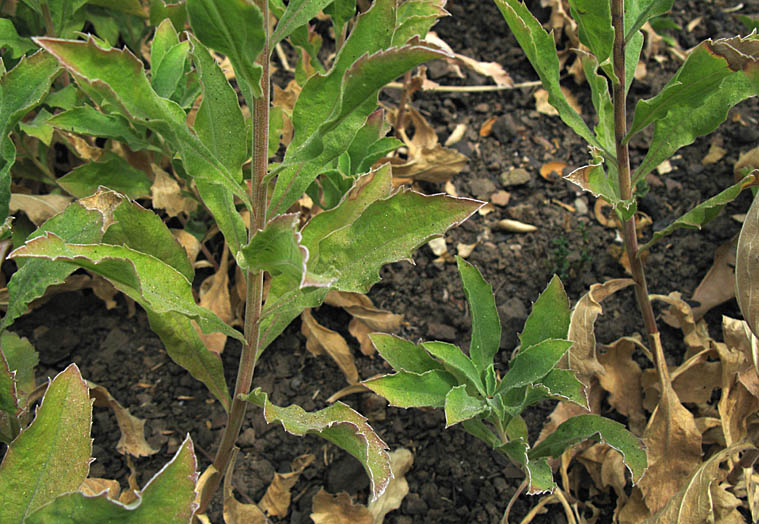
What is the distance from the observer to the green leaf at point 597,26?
1.56m

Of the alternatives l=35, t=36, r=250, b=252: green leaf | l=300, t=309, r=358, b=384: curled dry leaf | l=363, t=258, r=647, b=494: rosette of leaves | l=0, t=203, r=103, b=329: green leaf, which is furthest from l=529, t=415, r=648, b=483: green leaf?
l=0, t=203, r=103, b=329: green leaf

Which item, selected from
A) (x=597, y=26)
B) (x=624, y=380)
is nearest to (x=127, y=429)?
(x=624, y=380)

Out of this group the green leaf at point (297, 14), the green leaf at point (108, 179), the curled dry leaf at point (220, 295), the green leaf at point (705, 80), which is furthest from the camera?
the curled dry leaf at point (220, 295)

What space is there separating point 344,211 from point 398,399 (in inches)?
18.6

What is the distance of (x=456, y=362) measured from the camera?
1684 mm

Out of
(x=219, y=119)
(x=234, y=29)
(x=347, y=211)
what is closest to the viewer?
(x=234, y=29)

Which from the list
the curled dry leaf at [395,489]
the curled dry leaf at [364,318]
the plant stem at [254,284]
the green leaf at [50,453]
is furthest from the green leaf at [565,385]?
the green leaf at [50,453]

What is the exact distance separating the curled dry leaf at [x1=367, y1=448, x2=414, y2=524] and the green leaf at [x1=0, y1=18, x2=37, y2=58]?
1.53 m

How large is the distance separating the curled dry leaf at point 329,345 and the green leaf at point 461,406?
17.7 inches

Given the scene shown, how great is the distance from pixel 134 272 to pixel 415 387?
0.78 metres

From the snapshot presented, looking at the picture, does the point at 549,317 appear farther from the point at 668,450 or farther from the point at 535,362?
the point at 668,450

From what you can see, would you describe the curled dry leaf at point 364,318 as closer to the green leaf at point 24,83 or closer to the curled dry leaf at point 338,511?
the curled dry leaf at point 338,511

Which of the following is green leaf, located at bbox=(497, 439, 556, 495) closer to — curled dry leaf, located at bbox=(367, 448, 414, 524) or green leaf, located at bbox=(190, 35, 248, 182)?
curled dry leaf, located at bbox=(367, 448, 414, 524)

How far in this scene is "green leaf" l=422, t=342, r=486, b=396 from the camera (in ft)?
5.44
